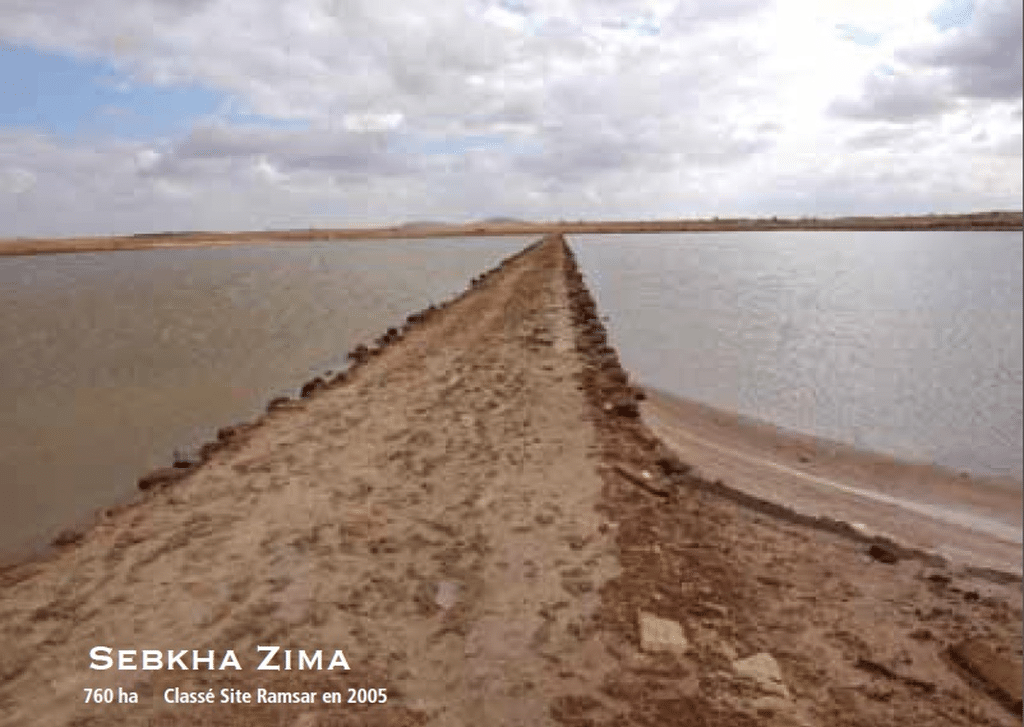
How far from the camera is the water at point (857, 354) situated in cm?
1404

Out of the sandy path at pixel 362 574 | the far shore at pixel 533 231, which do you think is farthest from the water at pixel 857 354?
the far shore at pixel 533 231

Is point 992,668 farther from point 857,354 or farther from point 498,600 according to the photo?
point 857,354

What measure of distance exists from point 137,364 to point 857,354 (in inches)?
614

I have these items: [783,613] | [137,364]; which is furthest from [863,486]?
[137,364]

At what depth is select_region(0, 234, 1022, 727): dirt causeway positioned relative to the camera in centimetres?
513

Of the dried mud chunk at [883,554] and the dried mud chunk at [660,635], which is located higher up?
the dried mud chunk at [660,635]

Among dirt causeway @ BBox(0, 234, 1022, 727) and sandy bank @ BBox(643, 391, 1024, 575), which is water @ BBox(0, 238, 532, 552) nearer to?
dirt causeway @ BBox(0, 234, 1022, 727)

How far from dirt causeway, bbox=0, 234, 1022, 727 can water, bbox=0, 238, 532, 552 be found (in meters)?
1.75

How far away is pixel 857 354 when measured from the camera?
2038cm

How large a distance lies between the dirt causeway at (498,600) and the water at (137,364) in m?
1.75

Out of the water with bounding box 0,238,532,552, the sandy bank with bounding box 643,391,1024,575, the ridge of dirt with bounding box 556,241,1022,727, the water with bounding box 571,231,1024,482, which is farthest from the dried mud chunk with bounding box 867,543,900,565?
the water with bounding box 0,238,532,552

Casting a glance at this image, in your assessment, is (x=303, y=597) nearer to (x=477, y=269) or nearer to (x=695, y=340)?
(x=695, y=340)

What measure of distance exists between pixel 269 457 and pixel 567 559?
432 centimetres

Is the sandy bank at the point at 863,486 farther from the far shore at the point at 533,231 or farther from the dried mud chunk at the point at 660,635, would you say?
the far shore at the point at 533,231
